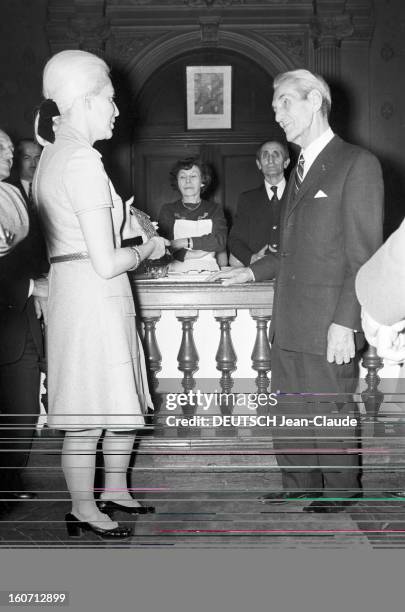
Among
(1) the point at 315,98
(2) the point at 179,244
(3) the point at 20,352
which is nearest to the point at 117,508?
(3) the point at 20,352

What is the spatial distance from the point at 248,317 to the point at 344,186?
2.25 feet

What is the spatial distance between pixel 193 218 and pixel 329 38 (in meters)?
2.78

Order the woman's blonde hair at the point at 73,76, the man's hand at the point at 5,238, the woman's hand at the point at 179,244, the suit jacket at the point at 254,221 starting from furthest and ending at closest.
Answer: the suit jacket at the point at 254,221, the woman's hand at the point at 179,244, the woman's blonde hair at the point at 73,76, the man's hand at the point at 5,238

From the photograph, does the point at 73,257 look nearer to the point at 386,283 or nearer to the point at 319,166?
the point at 319,166

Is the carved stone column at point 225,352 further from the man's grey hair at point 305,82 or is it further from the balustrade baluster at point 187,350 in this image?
the man's grey hair at point 305,82

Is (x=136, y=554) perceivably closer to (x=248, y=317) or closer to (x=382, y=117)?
(x=248, y=317)

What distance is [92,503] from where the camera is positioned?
189cm

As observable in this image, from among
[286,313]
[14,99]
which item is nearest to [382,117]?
[14,99]

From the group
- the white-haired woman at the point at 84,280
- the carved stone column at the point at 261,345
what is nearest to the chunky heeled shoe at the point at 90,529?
the white-haired woman at the point at 84,280

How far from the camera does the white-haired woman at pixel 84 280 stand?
1735mm

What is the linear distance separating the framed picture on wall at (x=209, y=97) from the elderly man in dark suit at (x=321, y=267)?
13.1 feet

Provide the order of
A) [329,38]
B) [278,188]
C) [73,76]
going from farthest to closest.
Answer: [329,38]
[278,188]
[73,76]

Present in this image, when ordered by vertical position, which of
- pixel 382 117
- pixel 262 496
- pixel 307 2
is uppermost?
pixel 307 2

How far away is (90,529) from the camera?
1844mm
